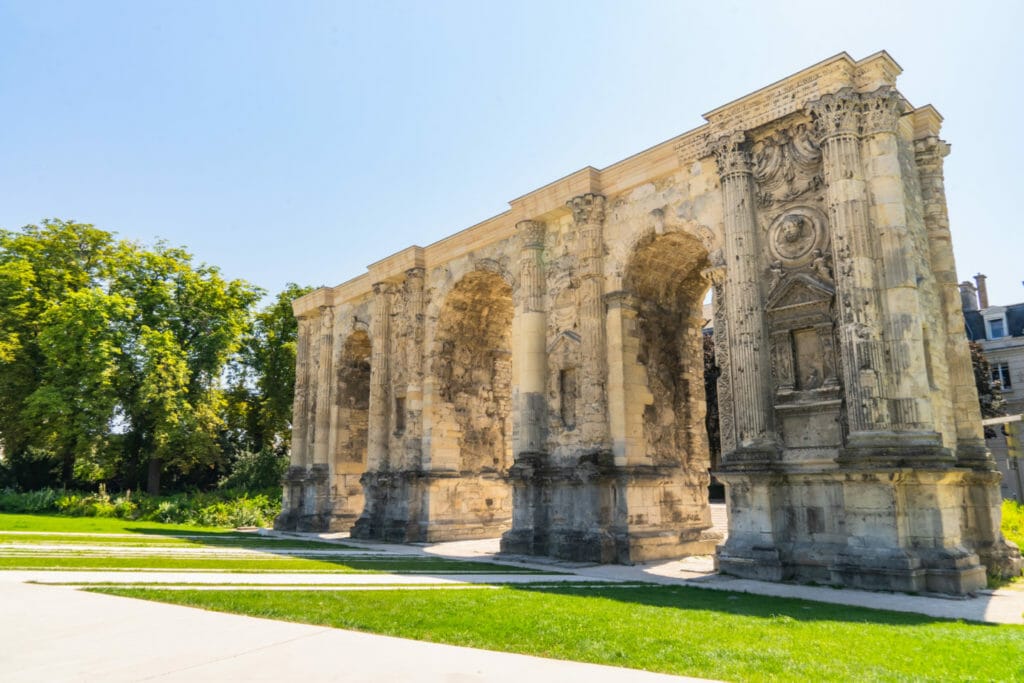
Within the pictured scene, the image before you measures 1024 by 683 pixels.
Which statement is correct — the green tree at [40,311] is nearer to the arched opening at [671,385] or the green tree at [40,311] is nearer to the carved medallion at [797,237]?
the arched opening at [671,385]

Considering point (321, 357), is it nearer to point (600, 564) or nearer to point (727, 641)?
point (600, 564)

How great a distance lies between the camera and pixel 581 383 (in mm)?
15781

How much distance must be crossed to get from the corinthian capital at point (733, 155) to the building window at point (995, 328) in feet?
92.5

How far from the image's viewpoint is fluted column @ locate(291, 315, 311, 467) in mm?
25984

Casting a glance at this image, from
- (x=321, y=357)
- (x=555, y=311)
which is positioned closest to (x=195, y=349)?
(x=321, y=357)

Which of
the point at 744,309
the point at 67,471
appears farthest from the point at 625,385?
the point at 67,471

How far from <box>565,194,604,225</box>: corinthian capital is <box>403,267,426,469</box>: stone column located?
254 inches

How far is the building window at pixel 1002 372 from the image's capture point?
33031 millimetres

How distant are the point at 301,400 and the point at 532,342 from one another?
501 inches

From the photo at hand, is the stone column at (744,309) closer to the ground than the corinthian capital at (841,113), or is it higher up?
closer to the ground

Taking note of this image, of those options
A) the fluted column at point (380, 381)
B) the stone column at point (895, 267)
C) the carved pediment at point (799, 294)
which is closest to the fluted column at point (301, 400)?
the fluted column at point (380, 381)

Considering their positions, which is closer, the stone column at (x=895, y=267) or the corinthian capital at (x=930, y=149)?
the stone column at (x=895, y=267)

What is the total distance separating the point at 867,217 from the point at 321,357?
1854 centimetres

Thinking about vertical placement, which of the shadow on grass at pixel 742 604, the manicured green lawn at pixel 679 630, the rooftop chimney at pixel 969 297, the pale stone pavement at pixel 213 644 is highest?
the rooftop chimney at pixel 969 297
